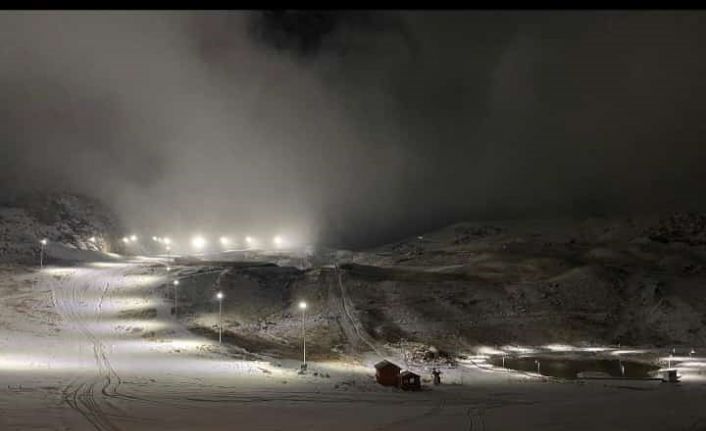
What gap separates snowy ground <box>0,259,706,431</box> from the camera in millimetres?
20109

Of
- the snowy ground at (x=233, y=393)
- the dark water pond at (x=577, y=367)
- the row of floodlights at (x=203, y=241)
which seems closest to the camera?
the snowy ground at (x=233, y=393)

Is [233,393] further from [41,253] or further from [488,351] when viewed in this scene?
[41,253]

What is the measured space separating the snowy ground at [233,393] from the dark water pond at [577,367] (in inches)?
155

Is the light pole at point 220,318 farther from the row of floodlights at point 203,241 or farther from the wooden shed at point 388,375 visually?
the row of floodlights at point 203,241

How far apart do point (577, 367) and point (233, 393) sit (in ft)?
91.3

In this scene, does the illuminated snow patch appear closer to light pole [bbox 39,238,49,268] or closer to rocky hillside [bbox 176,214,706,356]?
rocky hillside [bbox 176,214,706,356]

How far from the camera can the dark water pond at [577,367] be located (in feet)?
132

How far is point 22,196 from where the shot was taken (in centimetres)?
10800

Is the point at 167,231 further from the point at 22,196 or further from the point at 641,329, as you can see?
the point at 641,329

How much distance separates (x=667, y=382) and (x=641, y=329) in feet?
69.0

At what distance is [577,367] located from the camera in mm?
42875

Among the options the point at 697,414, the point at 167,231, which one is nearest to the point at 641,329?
the point at 697,414

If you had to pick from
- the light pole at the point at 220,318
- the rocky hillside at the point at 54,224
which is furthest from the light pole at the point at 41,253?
the light pole at the point at 220,318

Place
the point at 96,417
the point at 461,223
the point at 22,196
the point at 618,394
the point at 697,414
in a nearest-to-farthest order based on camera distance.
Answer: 1. the point at 96,417
2. the point at 697,414
3. the point at 618,394
4. the point at 22,196
5. the point at 461,223
